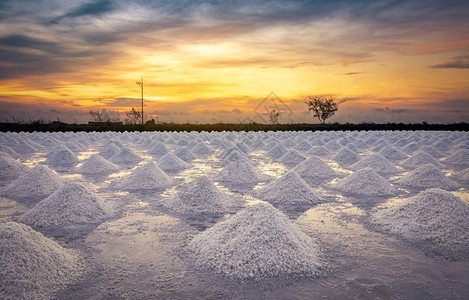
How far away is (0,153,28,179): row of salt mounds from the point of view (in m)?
7.84

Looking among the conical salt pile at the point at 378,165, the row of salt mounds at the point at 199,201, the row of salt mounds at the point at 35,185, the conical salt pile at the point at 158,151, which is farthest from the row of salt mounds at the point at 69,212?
the conical salt pile at the point at 158,151

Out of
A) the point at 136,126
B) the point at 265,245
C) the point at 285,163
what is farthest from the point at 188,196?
the point at 136,126

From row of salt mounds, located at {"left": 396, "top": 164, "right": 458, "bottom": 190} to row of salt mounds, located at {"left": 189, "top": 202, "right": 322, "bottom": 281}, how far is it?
4788mm

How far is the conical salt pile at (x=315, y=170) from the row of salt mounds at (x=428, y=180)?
1.71 metres

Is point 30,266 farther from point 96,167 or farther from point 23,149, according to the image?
point 23,149

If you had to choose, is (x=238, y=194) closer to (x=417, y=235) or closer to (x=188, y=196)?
(x=188, y=196)

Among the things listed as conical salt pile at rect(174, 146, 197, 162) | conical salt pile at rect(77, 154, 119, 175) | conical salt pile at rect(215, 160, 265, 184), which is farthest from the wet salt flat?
conical salt pile at rect(174, 146, 197, 162)

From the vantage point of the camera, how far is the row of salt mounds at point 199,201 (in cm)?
492

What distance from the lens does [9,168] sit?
8109mm

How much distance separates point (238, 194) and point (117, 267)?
11.3 feet

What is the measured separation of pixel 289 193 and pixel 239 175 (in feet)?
7.06

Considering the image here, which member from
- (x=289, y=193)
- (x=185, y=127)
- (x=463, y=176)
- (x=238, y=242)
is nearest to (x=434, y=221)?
(x=289, y=193)

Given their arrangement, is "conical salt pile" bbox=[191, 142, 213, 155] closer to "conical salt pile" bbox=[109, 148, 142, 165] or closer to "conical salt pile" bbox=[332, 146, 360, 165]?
"conical salt pile" bbox=[109, 148, 142, 165]

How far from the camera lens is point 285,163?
10844 mm
